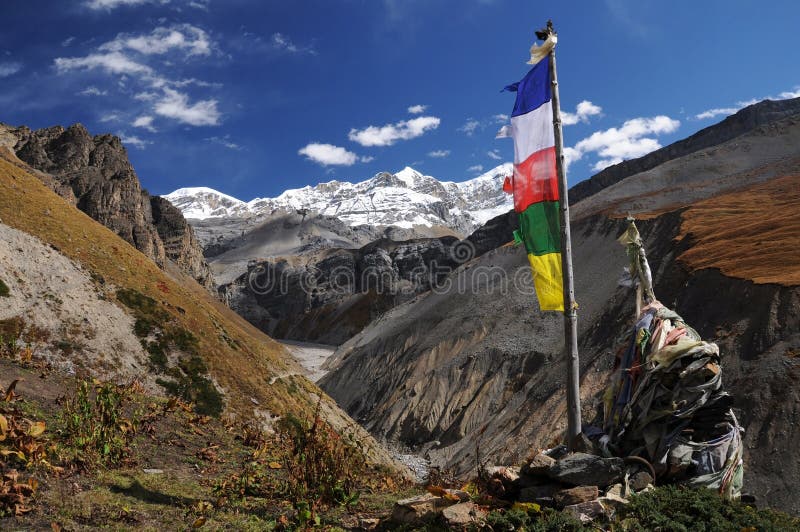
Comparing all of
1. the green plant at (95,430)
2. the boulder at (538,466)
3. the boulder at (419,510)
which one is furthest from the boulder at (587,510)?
the green plant at (95,430)

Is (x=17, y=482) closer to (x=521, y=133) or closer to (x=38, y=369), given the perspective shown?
(x=521, y=133)

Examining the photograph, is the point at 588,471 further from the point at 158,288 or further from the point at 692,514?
the point at 158,288

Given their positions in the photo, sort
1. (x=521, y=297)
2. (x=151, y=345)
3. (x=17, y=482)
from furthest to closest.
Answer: (x=521, y=297), (x=151, y=345), (x=17, y=482)

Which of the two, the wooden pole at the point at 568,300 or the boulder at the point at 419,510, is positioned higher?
the wooden pole at the point at 568,300

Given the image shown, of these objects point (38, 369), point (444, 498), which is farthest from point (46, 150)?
point (444, 498)

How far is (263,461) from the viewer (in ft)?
45.9

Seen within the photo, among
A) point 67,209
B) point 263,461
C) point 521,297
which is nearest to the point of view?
point 263,461

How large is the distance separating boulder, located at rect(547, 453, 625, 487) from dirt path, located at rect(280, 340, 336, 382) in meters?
69.1

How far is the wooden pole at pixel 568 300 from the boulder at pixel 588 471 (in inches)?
48.1

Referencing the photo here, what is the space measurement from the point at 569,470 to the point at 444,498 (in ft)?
6.52

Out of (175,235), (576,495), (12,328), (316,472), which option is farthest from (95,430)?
(175,235)

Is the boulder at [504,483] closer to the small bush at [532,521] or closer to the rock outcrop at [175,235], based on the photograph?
the small bush at [532,521]

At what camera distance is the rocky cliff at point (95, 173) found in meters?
94.2

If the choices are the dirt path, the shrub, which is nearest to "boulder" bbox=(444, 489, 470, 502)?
the shrub
